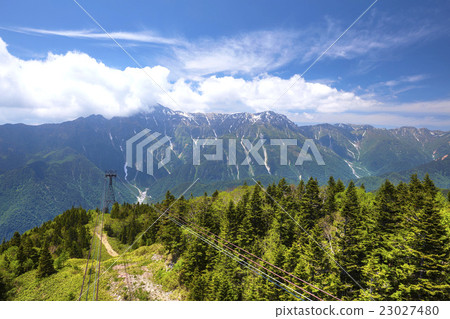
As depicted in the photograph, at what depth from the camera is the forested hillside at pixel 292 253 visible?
16.1 metres

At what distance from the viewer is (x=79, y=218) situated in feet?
306

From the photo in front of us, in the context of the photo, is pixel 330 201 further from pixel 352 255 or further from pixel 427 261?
pixel 427 261

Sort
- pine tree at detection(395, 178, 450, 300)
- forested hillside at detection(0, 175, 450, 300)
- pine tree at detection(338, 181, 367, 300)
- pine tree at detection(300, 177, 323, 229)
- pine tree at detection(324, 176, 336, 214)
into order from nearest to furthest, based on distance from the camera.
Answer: pine tree at detection(395, 178, 450, 300)
forested hillside at detection(0, 175, 450, 300)
pine tree at detection(338, 181, 367, 300)
pine tree at detection(300, 177, 323, 229)
pine tree at detection(324, 176, 336, 214)

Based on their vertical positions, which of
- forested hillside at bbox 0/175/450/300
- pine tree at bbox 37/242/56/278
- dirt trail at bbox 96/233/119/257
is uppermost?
forested hillside at bbox 0/175/450/300

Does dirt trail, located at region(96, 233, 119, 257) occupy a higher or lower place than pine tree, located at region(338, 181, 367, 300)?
lower

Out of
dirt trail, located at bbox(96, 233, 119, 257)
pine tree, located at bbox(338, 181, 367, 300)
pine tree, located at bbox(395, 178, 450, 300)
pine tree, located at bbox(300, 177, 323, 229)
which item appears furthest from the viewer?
dirt trail, located at bbox(96, 233, 119, 257)

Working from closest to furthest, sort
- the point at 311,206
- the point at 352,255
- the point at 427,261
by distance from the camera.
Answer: the point at 427,261 < the point at 352,255 < the point at 311,206

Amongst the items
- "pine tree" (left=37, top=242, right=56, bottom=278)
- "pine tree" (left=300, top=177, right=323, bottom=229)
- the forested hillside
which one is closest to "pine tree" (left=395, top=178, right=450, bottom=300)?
the forested hillside

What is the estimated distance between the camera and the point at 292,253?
80.6 ft

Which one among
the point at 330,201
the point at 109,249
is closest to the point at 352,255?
the point at 330,201

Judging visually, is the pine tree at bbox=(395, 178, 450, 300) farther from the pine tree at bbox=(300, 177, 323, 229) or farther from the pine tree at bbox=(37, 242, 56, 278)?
the pine tree at bbox=(37, 242, 56, 278)

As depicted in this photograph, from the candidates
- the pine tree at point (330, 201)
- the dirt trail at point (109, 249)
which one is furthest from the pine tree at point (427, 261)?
the dirt trail at point (109, 249)

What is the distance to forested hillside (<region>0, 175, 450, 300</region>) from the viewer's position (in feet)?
52.7

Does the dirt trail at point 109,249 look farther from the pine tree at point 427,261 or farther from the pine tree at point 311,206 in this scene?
the pine tree at point 427,261
